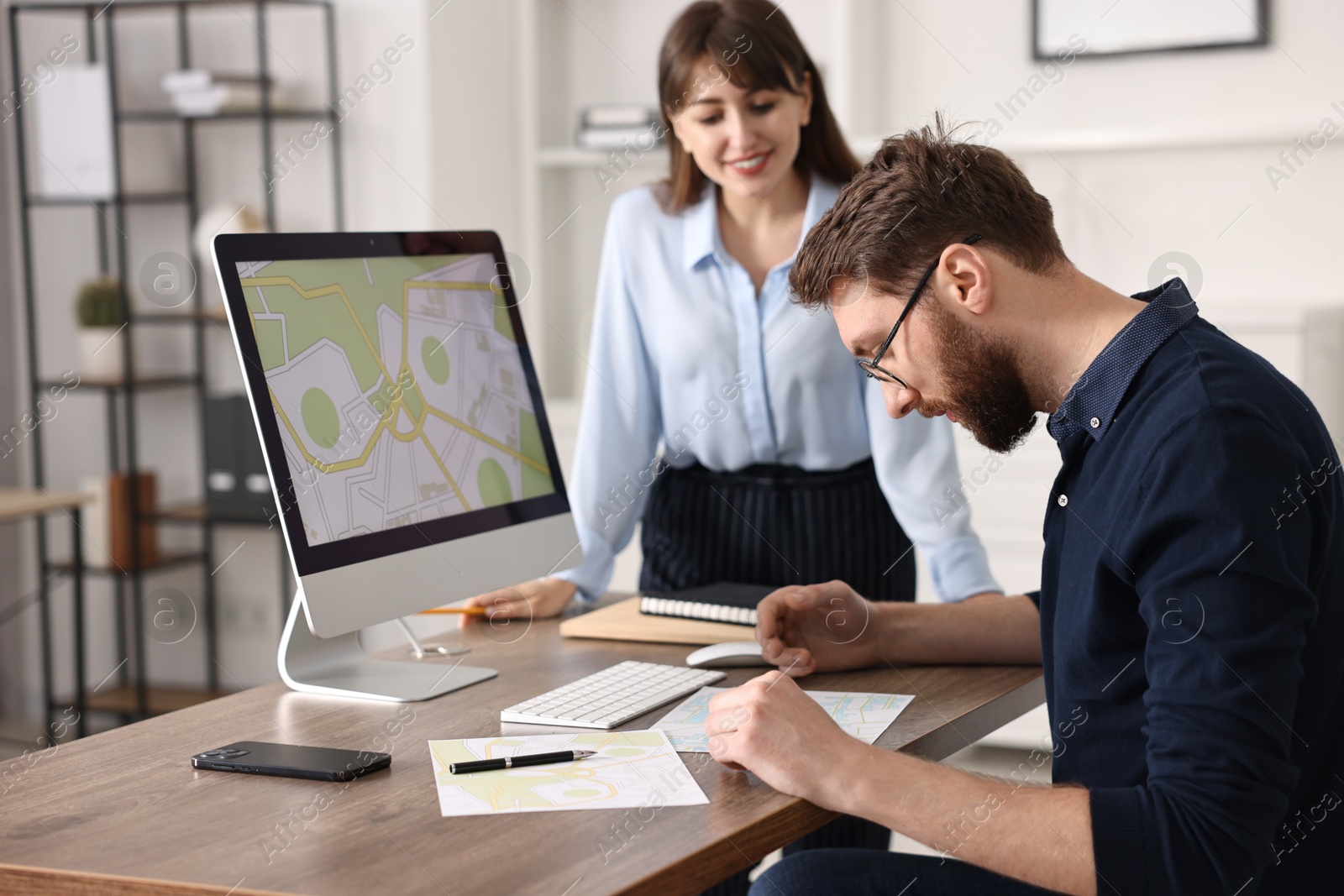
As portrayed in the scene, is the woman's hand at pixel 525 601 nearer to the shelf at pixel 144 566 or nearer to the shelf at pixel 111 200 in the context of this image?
the shelf at pixel 144 566

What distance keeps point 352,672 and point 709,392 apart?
0.73 meters

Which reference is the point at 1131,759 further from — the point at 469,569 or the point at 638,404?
the point at 638,404

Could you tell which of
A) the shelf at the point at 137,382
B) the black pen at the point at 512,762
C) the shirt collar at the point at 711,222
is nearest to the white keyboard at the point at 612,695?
the black pen at the point at 512,762

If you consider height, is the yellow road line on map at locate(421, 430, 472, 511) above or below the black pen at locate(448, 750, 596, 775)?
above

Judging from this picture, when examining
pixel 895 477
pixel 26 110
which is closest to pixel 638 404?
pixel 895 477

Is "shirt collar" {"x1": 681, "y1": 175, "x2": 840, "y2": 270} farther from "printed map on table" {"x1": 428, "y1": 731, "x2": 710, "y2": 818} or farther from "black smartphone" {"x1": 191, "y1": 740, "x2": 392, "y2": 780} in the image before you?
"black smartphone" {"x1": 191, "y1": 740, "x2": 392, "y2": 780}

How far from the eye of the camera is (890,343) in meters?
1.39

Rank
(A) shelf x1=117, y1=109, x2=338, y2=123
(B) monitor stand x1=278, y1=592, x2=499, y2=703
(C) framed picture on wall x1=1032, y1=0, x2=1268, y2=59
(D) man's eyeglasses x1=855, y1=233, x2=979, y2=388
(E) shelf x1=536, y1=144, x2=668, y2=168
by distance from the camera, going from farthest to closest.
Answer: (E) shelf x1=536, y1=144, x2=668, y2=168, (A) shelf x1=117, y1=109, x2=338, y2=123, (C) framed picture on wall x1=1032, y1=0, x2=1268, y2=59, (B) monitor stand x1=278, y1=592, x2=499, y2=703, (D) man's eyeglasses x1=855, y1=233, x2=979, y2=388

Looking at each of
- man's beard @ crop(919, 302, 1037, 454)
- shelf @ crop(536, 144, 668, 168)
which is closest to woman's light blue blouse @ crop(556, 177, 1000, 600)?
man's beard @ crop(919, 302, 1037, 454)

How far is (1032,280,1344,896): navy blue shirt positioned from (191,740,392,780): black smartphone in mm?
643

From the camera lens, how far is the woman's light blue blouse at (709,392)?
2047 millimetres

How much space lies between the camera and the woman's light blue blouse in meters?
2.05

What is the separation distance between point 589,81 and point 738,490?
2473 millimetres

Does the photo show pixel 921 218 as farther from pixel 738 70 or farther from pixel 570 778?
pixel 738 70
